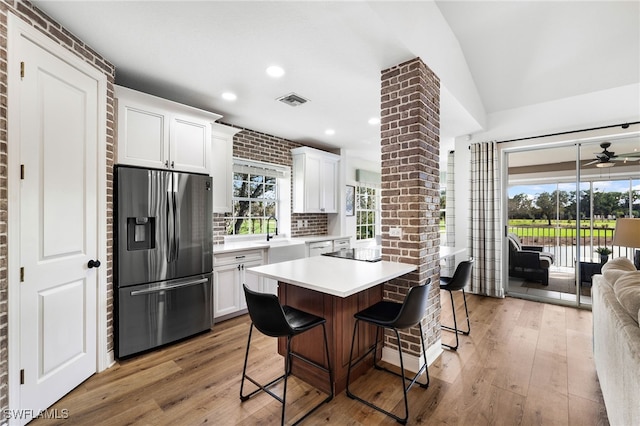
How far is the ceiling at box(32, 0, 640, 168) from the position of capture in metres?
2.00

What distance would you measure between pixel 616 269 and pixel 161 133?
4043mm

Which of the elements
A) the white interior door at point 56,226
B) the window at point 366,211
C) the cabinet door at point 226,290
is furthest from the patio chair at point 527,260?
the white interior door at point 56,226

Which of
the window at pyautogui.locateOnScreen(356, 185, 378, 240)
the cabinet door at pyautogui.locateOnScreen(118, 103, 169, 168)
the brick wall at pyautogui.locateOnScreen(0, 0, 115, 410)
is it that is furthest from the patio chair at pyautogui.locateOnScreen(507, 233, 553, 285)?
the brick wall at pyautogui.locateOnScreen(0, 0, 115, 410)

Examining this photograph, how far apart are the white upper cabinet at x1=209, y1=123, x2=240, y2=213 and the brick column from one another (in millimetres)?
2101

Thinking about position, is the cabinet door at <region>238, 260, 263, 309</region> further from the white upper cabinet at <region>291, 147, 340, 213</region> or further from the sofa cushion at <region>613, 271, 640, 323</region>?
the sofa cushion at <region>613, 271, 640, 323</region>

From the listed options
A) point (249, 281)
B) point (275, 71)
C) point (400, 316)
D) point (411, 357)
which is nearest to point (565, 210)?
point (411, 357)

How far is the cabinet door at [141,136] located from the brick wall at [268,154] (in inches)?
51.2

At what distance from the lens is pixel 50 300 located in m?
1.96

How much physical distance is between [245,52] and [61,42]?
125 cm

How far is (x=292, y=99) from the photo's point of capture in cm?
333

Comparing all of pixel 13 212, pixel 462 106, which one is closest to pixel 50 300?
pixel 13 212

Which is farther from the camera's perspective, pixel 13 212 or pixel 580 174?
pixel 580 174

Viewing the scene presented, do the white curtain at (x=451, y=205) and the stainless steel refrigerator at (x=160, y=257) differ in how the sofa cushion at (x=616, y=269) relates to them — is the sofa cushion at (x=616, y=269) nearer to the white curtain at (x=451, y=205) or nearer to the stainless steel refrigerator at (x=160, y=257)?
the white curtain at (x=451, y=205)

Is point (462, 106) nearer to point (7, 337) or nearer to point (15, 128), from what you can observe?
point (15, 128)
